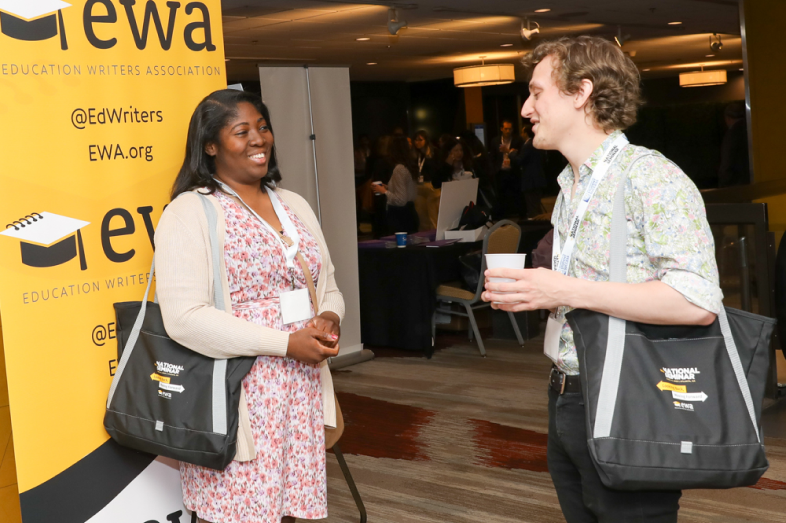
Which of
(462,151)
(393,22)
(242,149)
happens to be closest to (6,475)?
(242,149)

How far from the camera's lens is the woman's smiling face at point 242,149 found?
6.67ft

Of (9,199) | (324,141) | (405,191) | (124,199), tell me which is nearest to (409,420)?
(324,141)

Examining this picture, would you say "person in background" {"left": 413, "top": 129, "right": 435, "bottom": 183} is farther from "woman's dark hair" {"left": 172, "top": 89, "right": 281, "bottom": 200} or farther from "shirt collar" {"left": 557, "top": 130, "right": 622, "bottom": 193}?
"shirt collar" {"left": 557, "top": 130, "right": 622, "bottom": 193}

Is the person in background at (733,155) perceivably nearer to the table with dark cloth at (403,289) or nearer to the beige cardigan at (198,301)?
the table with dark cloth at (403,289)

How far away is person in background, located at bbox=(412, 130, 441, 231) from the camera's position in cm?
849

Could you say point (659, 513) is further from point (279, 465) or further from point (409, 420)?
point (409, 420)

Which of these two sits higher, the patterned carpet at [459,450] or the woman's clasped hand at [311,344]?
the woman's clasped hand at [311,344]

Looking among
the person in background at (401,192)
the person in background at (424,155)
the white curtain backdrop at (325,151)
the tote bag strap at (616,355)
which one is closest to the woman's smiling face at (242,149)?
the tote bag strap at (616,355)

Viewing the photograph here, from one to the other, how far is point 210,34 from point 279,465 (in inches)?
53.4

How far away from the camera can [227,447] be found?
1.87m

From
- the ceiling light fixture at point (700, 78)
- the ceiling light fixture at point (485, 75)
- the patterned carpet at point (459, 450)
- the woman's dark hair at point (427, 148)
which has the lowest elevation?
the patterned carpet at point (459, 450)

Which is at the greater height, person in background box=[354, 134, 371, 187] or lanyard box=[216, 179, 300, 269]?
person in background box=[354, 134, 371, 187]

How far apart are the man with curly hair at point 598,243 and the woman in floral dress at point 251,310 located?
71 centimetres

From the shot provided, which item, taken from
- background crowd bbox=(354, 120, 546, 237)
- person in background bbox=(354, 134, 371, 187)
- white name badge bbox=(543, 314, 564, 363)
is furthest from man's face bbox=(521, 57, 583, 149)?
person in background bbox=(354, 134, 371, 187)
